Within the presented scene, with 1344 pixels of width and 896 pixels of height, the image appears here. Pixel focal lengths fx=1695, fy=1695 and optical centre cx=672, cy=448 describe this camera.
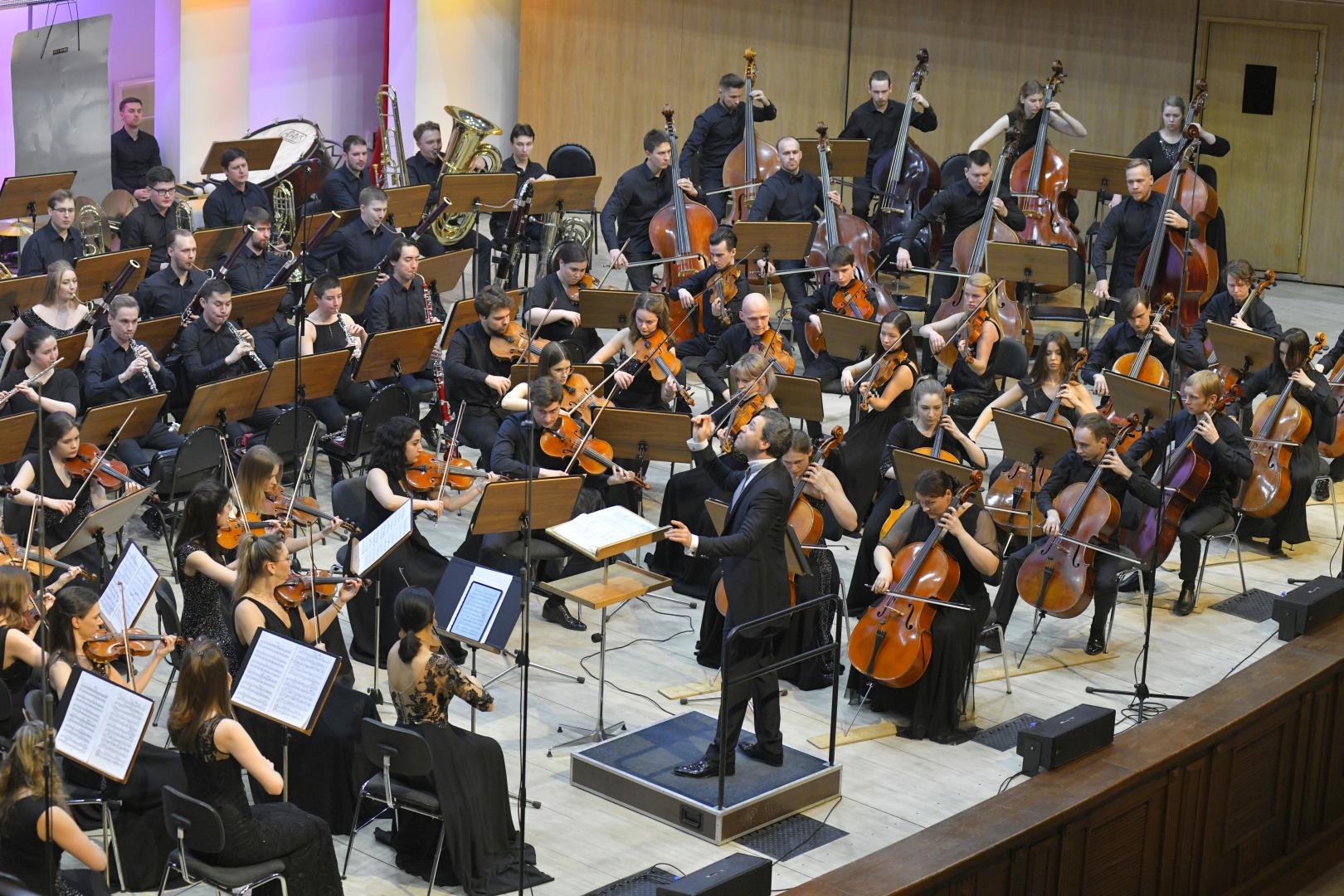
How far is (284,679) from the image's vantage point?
198 inches

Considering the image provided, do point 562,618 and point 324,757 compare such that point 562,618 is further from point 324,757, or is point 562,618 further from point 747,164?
point 747,164

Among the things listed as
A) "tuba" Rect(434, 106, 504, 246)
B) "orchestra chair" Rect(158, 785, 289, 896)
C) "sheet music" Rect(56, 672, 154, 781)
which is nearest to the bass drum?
"tuba" Rect(434, 106, 504, 246)

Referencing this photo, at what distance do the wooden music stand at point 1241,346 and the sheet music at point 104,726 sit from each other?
19.4 ft

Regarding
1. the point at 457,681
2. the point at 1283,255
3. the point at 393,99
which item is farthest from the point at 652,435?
the point at 1283,255

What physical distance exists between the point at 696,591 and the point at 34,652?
3.33 meters

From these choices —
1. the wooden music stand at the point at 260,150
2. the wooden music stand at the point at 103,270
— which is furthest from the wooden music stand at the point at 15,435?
the wooden music stand at the point at 260,150

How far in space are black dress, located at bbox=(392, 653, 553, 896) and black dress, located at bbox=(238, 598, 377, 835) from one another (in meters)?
0.30

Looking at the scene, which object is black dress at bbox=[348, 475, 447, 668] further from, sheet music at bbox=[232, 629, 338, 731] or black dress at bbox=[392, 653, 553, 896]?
sheet music at bbox=[232, 629, 338, 731]

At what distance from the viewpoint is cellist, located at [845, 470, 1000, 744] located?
6449mm

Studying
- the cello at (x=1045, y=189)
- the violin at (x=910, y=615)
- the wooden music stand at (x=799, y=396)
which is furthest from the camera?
the cello at (x=1045, y=189)

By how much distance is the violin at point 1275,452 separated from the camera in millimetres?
8172

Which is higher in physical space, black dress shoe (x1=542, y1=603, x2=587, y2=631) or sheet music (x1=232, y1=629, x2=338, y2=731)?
sheet music (x1=232, y1=629, x2=338, y2=731)

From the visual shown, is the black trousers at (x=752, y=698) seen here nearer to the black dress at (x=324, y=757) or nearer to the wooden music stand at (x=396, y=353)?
the black dress at (x=324, y=757)

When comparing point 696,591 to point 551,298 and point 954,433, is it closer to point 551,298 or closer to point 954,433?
point 954,433
